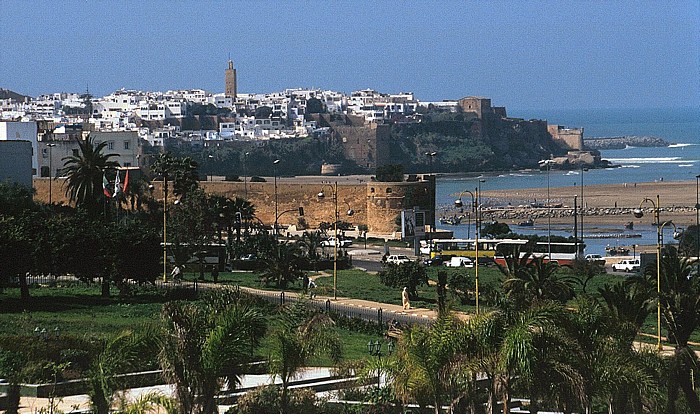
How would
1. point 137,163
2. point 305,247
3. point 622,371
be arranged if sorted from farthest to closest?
point 137,163 → point 305,247 → point 622,371

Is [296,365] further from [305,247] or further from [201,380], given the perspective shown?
[305,247]

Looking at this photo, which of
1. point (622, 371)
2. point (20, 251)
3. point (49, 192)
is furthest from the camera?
point (49, 192)

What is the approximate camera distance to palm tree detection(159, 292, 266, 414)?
38.1 ft

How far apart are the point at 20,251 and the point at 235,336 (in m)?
10.6

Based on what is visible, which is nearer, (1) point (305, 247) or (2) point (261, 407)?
(2) point (261, 407)

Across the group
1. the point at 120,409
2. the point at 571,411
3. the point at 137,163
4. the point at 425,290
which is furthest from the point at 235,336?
the point at 137,163

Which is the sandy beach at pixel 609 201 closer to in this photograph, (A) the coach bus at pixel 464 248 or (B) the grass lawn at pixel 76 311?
(A) the coach bus at pixel 464 248

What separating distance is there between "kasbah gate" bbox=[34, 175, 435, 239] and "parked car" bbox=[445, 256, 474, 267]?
10.3 metres

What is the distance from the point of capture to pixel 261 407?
12422mm

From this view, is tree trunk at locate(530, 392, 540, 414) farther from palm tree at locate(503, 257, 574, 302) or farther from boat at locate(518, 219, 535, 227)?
boat at locate(518, 219, 535, 227)

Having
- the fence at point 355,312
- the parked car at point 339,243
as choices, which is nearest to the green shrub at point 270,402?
the fence at point 355,312

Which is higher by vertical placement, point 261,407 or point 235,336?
point 235,336

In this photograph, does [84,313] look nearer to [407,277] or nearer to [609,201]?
[407,277]

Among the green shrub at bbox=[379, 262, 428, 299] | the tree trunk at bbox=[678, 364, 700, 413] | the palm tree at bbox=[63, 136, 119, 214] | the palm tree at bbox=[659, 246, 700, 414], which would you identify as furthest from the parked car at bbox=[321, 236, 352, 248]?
the tree trunk at bbox=[678, 364, 700, 413]
